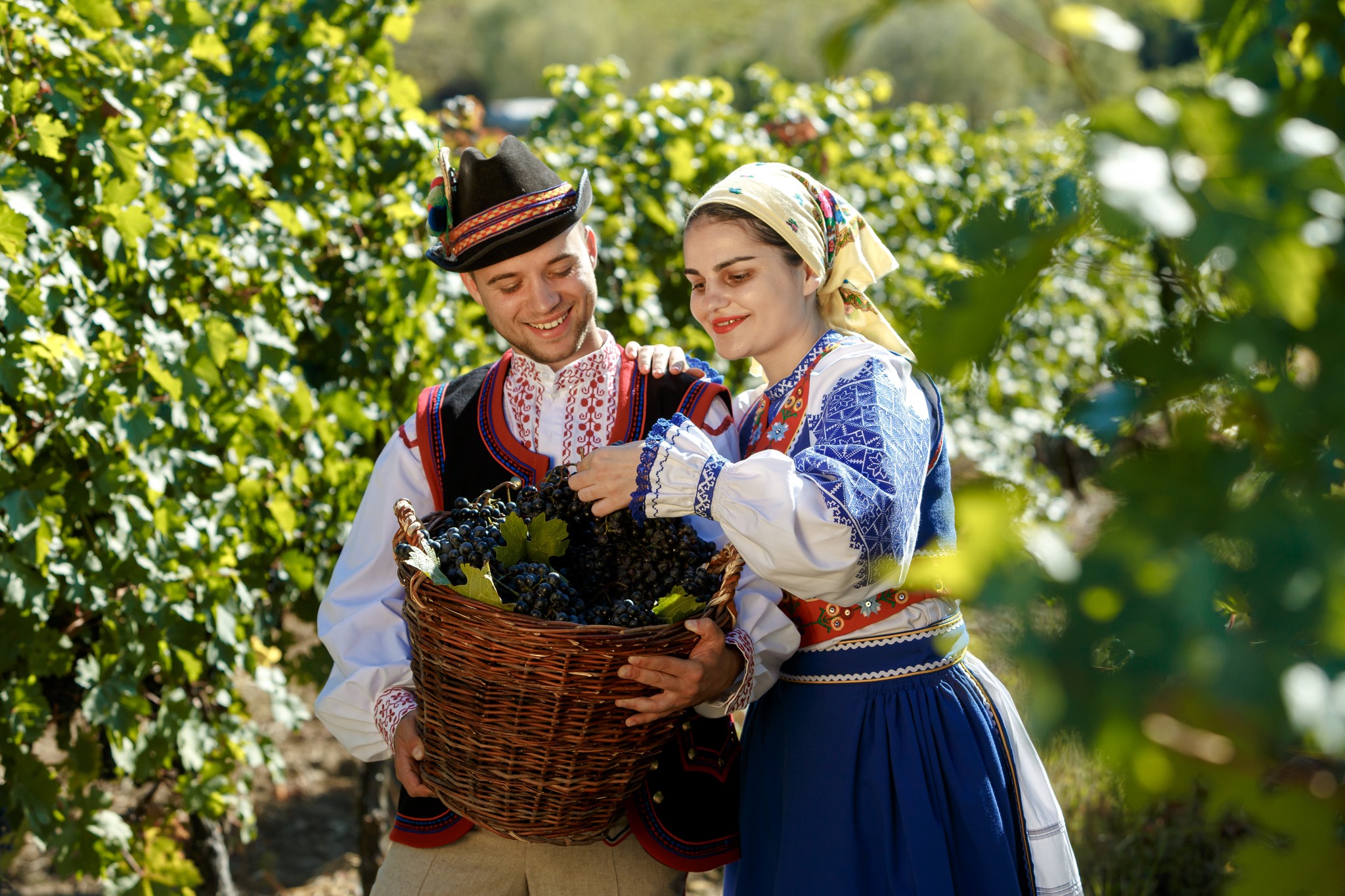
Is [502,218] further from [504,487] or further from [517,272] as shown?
[504,487]

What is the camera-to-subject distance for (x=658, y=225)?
3666 millimetres

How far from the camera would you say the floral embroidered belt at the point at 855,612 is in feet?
5.83

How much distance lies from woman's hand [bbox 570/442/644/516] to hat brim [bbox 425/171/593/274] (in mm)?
502

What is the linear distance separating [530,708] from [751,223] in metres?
0.86

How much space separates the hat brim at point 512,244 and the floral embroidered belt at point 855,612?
82cm

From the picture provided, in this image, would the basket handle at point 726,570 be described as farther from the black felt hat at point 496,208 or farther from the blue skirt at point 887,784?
the black felt hat at point 496,208

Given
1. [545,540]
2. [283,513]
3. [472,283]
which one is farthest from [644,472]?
[283,513]

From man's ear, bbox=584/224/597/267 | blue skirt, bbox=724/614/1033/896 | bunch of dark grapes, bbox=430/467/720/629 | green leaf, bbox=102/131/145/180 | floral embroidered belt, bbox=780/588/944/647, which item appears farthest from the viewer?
green leaf, bbox=102/131/145/180

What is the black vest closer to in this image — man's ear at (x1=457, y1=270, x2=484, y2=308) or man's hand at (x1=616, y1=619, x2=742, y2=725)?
man's ear at (x1=457, y1=270, x2=484, y2=308)

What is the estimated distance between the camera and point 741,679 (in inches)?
66.4

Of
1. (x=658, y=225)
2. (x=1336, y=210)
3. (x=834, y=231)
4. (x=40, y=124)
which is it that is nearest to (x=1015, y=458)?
(x=658, y=225)

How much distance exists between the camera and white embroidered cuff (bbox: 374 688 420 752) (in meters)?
1.82

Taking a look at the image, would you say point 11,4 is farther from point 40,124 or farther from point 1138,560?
point 1138,560

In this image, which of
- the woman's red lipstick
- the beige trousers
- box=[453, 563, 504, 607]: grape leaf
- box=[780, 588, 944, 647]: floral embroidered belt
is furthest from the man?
box=[453, 563, 504, 607]: grape leaf
